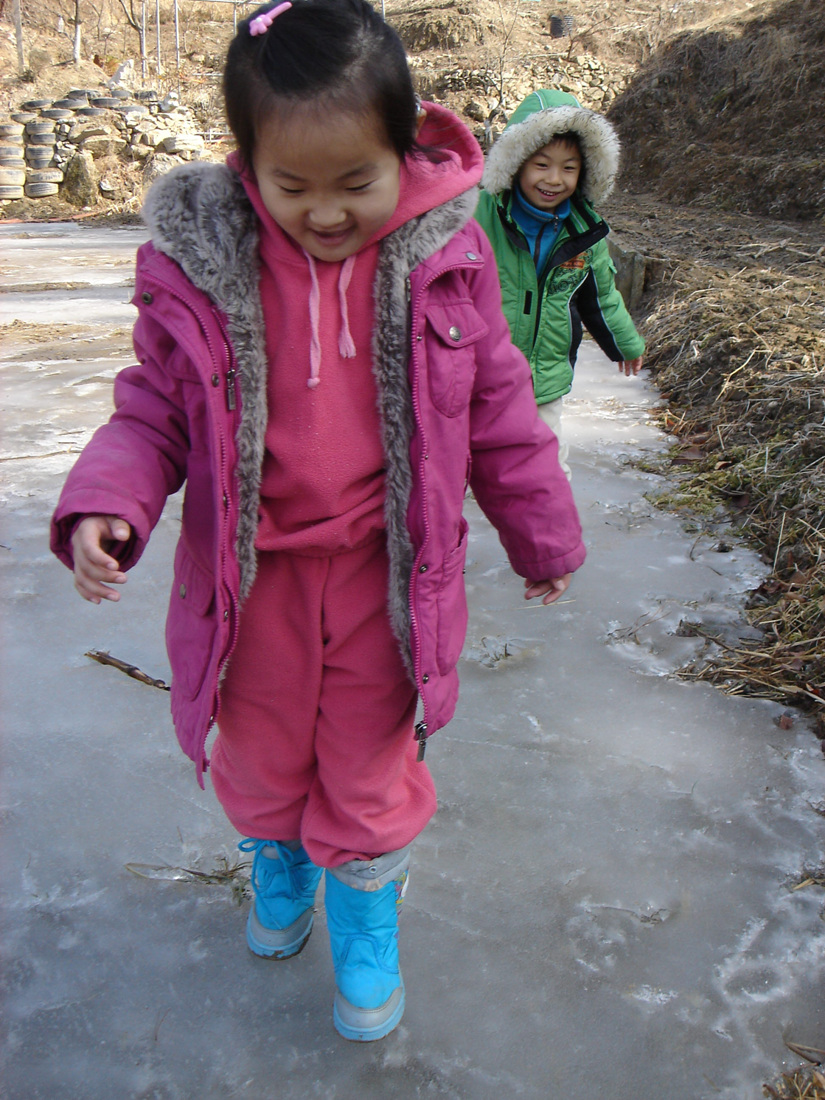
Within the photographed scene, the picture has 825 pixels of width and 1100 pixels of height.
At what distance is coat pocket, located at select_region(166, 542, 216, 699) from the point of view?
129cm

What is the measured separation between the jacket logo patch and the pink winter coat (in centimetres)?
153

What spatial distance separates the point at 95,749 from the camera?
6.53ft

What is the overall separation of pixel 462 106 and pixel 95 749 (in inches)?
673

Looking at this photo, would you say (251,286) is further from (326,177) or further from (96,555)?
(96,555)

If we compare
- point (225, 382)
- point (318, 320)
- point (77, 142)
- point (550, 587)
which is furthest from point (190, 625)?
point (77, 142)

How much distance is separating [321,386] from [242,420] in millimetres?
124

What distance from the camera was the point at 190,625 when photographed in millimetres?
1317

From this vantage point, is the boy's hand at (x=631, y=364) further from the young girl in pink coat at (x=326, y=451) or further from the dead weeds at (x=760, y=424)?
the young girl in pink coat at (x=326, y=451)

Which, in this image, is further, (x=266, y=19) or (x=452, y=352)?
(x=452, y=352)

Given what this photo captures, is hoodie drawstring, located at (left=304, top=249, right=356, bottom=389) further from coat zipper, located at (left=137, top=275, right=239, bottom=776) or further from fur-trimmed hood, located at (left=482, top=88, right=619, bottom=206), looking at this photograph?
fur-trimmed hood, located at (left=482, top=88, right=619, bottom=206)

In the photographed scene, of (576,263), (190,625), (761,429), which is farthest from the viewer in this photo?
(761,429)

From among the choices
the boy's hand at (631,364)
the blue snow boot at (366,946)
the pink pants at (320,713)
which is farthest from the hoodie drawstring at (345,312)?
the boy's hand at (631,364)

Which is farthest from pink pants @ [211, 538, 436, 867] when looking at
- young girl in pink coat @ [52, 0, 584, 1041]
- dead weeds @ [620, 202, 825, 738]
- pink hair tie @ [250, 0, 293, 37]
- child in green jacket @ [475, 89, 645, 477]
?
child in green jacket @ [475, 89, 645, 477]

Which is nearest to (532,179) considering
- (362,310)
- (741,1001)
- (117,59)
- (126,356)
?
(362,310)
